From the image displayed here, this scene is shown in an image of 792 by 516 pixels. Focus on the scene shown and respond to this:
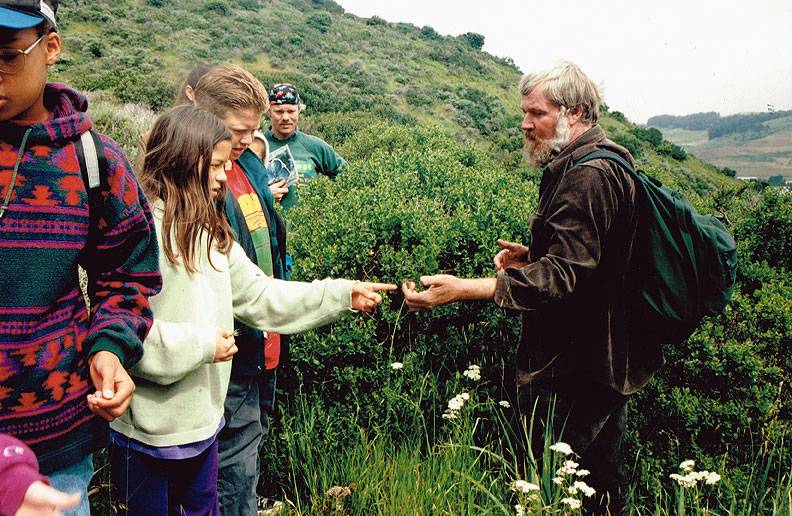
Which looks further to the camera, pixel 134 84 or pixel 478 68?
pixel 478 68

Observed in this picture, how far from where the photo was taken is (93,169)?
1736 millimetres

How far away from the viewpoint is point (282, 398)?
3732mm

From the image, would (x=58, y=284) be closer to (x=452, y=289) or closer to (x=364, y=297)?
(x=364, y=297)

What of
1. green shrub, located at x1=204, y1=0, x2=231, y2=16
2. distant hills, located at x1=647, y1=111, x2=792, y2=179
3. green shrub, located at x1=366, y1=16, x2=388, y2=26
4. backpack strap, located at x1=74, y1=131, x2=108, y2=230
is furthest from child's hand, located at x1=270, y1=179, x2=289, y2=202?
green shrub, located at x1=366, y1=16, x2=388, y2=26

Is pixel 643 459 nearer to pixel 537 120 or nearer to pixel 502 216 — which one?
pixel 502 216

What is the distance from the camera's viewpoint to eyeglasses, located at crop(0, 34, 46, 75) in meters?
1.56

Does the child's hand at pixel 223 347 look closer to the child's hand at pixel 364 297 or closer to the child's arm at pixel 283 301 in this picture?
the child's arm at pixel 283 301

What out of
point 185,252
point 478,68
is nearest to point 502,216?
point 185,252

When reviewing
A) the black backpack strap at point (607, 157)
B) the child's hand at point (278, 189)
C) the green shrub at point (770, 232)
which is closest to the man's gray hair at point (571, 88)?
the black backpack strap at point (607, 157)

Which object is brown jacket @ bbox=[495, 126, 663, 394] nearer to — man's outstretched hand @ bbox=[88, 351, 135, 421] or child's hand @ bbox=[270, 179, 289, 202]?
man's outstretched hand @ bbox=[88, 351, 135, 421]

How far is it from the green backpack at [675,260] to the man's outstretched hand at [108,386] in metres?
2.04

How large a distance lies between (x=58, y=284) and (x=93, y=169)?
35cm

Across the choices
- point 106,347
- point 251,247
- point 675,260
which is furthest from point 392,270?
point 106,347

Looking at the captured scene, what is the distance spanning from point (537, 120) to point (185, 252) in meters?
1.86
